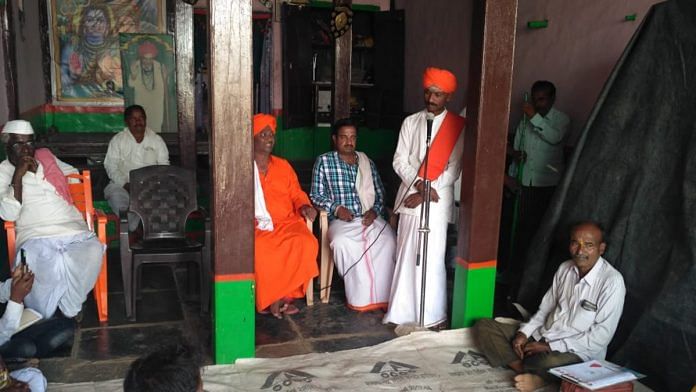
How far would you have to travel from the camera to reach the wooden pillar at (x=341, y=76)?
18.9 feet

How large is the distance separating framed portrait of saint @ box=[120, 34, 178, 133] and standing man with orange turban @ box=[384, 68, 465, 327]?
606 centimetres

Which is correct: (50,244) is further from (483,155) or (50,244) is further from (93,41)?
(93,41)

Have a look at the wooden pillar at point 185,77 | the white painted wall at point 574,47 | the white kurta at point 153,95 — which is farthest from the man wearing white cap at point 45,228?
the white kurta at point 153,95

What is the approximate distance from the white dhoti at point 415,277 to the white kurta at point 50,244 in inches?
81.0

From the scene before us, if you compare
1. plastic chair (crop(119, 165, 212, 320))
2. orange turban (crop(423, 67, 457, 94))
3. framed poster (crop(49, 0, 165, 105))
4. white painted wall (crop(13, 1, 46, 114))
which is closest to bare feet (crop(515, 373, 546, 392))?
orange turban (crop(423, 67, 457, 94))

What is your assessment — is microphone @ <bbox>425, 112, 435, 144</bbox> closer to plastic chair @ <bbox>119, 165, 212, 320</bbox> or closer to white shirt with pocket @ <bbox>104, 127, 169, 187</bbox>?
plastic chair @ <bbox>119, 165, 212, 320</bbox>

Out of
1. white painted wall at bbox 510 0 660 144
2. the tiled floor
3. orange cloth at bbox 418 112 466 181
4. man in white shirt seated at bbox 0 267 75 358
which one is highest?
white painted wall at bbox 510 0 660 144

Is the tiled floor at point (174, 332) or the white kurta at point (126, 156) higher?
the white kurta at point (126, 156)

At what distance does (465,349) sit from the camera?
3627 millimetres

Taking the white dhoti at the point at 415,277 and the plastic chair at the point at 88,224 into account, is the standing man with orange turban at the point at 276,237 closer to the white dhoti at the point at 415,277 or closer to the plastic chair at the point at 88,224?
the white dhoti at the point at 415,277

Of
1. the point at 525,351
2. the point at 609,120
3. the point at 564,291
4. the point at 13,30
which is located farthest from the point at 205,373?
the point at 13,30

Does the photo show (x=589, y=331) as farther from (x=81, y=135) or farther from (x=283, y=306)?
(x=81, y=135)

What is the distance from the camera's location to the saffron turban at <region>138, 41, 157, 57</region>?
8.98m

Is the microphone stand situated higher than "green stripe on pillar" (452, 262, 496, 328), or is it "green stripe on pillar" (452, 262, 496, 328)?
the microphone stand
